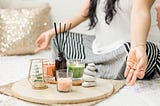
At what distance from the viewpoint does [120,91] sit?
5.83 ft

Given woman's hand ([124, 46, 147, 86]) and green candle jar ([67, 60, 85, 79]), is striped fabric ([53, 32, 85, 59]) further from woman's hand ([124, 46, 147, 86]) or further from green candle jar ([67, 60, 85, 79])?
woman's hand ([124, 46, 147, 86])

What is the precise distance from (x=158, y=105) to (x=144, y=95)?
145 millimetres

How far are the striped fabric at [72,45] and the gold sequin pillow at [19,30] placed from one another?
33cm

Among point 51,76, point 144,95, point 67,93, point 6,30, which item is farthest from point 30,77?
point 6,30

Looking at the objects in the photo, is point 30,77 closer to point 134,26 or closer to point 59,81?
point 59,81

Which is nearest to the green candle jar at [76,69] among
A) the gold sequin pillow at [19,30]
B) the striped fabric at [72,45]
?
the striped fabric at [72,45]

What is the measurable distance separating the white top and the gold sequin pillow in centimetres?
57

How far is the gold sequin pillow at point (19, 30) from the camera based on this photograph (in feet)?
8.43

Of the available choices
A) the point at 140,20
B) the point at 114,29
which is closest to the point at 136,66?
the point at 140,20

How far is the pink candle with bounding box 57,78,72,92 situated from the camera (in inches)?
63.4

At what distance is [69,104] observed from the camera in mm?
1538

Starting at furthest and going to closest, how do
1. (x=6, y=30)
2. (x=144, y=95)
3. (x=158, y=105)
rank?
(x=6, y=30), (x=144, y=95), (x=158, y=105)

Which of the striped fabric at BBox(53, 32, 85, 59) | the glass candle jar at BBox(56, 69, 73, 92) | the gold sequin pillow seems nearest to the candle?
the glass candle jar at BBox(56, 69, 73, 92)

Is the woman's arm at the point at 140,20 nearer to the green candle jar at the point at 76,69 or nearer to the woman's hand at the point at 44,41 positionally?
the green candle jar at the point at 76,69
